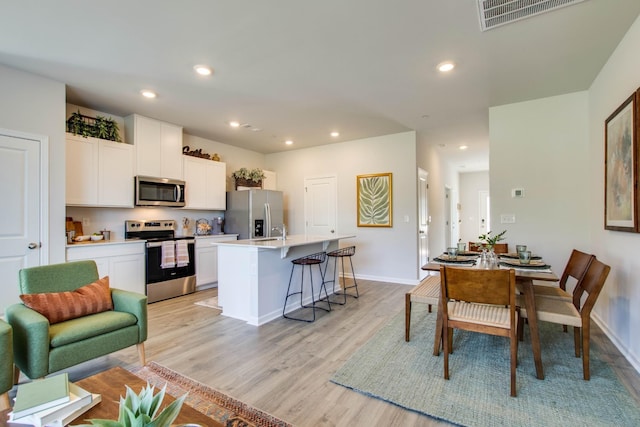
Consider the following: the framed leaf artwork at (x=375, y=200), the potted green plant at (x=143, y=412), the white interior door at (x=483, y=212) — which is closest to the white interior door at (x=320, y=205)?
the framed leaf artwork at (x=375, y=200)

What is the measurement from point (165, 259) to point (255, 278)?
1.78 m

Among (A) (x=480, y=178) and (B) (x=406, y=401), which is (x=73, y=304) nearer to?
(B) (x=406, y=401)

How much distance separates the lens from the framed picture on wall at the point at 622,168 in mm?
2342

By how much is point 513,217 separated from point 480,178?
6.56m

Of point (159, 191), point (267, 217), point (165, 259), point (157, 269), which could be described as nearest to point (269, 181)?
point (267, 217)

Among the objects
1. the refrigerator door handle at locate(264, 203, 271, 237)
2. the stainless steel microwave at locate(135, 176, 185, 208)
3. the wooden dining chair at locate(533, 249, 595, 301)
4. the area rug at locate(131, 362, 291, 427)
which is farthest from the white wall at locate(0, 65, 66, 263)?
the wooden dining chair at locate(533, 249, 595, 301)

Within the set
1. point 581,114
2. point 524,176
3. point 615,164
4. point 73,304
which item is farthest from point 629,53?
point 73,304

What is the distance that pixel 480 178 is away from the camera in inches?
388

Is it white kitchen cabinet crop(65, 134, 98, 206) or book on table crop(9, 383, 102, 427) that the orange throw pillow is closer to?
book on table crop(9, 383, 102, 427)

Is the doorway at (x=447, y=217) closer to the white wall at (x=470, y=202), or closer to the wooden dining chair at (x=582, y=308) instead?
the white wall at (x=470, y=202)

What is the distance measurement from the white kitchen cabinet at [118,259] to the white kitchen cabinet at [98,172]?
57cm

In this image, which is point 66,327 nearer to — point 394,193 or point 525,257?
point 525,257

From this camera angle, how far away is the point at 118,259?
396 centimetres

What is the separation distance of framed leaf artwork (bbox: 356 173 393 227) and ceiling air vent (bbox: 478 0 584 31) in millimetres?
3288
